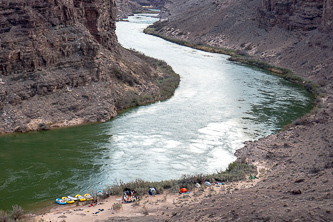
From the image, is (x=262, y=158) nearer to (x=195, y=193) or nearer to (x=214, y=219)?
(x=195, y=193)

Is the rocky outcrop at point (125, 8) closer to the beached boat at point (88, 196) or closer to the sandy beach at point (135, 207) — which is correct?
the beached boat at point (88, 196)

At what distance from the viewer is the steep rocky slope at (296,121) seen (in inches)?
508

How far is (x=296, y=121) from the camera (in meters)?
27.6

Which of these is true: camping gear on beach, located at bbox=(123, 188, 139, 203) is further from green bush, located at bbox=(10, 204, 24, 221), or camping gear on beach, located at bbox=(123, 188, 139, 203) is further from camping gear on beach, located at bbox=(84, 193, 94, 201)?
green bush, located at bbox=(10, 204, 24, 221)

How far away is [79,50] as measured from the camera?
1194 inches

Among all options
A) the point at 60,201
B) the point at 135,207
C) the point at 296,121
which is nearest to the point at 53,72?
the point at 60,201

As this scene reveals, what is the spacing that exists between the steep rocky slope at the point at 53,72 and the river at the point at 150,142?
48.5 inches

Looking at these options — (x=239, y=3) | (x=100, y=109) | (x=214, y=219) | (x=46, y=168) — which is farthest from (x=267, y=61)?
(x=214, y=219)

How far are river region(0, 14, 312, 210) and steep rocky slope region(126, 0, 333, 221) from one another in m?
2.09

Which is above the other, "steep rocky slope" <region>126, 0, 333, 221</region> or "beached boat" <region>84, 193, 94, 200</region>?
"steep rocky slope" <region>126, 0, 333, 221</region>

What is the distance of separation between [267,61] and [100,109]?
29841mm

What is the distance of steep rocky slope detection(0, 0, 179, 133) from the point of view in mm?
26203

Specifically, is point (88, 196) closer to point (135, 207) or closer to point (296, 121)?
point (135, 207)

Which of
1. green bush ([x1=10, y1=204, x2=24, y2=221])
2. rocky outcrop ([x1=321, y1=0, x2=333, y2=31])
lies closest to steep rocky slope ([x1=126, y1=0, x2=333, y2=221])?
rocky outcrop ([x1=321, y1=0, x2=333, y2=31])
